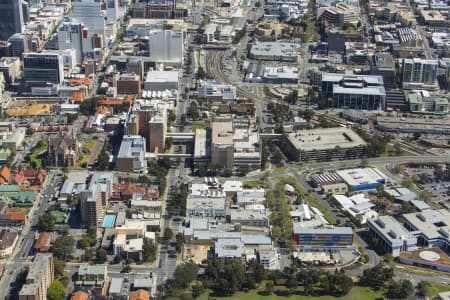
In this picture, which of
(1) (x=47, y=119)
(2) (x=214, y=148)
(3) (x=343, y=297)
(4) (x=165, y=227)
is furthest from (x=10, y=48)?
(3) (x=343, y=297)

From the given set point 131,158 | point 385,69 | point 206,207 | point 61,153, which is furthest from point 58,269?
point 385,69

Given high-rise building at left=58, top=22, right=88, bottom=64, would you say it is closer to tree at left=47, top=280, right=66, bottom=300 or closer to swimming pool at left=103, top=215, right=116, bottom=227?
swimming pool at left=103, top=215, right=116, bottom=227

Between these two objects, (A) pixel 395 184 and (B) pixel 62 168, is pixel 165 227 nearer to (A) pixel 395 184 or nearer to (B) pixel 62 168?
(B) pixel 62 168

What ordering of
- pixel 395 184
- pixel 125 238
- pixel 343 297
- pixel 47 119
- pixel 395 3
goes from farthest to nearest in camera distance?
pixel 395 3, pixel 47 119, pixel 395 184, pixel 125 238, pixel 343 297

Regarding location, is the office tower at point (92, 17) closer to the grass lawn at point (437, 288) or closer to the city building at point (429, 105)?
the city building at point (429, 105)

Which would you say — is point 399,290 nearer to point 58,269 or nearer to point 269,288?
point 269,288

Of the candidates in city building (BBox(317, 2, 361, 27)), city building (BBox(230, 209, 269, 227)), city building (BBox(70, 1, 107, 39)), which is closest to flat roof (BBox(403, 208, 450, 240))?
city building (BBox(230, 209, 269, 227))

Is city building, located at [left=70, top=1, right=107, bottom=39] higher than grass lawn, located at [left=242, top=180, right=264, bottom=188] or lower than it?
higher
